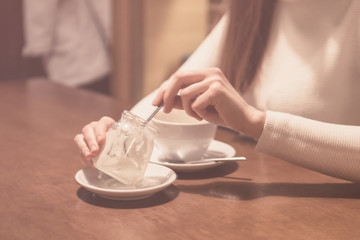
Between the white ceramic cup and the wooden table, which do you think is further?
the white ceramic cup

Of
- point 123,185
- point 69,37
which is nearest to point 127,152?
point 123,185

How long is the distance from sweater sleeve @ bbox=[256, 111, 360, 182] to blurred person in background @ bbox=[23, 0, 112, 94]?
199 cm

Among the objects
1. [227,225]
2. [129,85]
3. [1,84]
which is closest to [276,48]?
[227,225]

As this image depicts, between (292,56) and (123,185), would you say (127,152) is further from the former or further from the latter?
(292,56)

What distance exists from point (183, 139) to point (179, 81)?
4.9 inches

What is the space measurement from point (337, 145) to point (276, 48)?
21.3 inches

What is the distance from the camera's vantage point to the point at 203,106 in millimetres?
869

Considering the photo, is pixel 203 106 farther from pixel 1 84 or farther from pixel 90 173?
pixel 1 84

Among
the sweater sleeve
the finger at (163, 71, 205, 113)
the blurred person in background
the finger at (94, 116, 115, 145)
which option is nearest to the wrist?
the sweater sleeve

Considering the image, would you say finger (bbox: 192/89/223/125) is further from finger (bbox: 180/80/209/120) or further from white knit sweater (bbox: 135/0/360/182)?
white knit sweater (bbox: 135/0/360/182)

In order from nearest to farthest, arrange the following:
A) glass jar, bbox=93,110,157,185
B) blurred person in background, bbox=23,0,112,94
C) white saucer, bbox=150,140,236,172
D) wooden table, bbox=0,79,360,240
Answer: wooden table, bbox=0,79,360,240, glass jar, bbox=93,110,157,185, white saucer, bbox=150,140,236,172, blurred person in background, bbox=23,0,112,94

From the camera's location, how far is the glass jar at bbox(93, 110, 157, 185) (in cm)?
81

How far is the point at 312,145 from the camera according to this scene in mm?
916

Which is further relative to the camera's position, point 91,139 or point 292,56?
point 292,56
